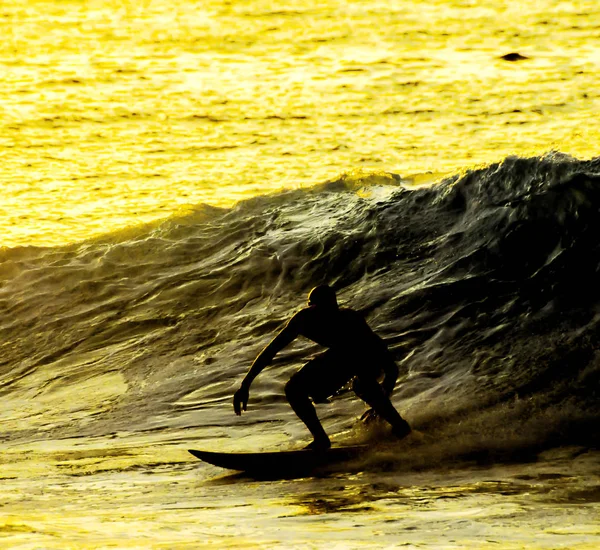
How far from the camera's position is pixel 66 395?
14.0m

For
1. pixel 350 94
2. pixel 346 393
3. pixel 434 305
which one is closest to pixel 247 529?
pixel 346 393

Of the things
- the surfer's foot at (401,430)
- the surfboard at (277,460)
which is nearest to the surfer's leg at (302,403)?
the surfboard at (277,460)

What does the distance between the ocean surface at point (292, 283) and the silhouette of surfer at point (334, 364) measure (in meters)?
0.46

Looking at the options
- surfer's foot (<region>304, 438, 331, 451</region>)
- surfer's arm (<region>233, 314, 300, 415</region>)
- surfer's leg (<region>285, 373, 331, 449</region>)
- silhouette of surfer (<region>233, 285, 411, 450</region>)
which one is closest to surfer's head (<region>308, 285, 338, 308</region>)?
silhouette of surfer (<region>233, 285, 411, 450</region>)

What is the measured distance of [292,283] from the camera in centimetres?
1669

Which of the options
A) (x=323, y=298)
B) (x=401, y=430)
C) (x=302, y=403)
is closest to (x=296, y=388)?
(x=302, y=403)

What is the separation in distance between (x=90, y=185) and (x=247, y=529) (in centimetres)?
1474

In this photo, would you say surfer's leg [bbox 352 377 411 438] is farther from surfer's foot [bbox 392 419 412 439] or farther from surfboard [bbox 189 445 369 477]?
surfboard [bbox 189 445 369 477]

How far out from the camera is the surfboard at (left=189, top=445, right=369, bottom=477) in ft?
29.4

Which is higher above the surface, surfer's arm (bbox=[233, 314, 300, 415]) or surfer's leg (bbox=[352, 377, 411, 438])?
surfer's arm (bbox=[233, 314, 300, 415])

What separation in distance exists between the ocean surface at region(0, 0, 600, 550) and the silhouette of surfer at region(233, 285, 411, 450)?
0.46 meters

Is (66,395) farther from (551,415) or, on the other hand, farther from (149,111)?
(149,111)

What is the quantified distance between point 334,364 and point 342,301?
606 centimetres

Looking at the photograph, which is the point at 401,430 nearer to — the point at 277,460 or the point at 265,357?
the point at 277,460
